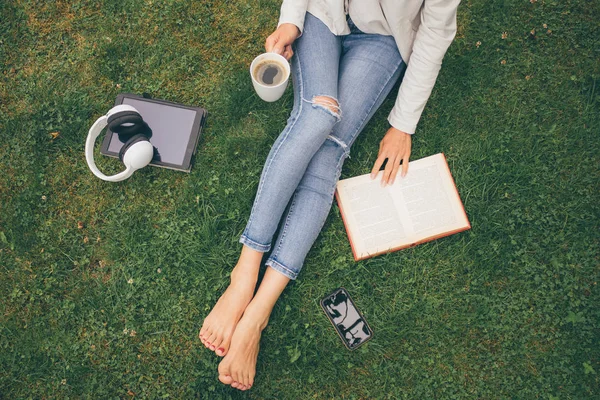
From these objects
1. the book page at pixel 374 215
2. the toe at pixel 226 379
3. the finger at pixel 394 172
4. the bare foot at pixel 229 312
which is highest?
the finger at pixel 394 172

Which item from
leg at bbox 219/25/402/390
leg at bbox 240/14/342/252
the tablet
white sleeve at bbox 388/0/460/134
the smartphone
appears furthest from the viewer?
the tablet

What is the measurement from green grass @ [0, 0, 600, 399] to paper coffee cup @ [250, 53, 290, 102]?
53 centimetres

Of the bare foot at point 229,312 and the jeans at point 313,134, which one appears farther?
the bare foot at point 229,312

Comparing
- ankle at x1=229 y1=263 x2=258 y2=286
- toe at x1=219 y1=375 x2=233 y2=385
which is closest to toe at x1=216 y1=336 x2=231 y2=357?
toe at x1=219 y1=375 x2=233 y2=385

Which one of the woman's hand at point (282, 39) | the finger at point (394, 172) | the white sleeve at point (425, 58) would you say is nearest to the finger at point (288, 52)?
the woman's hand at point (282, 39)

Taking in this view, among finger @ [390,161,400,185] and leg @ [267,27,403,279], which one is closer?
leg @ [267,27,403,279]

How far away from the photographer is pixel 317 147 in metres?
2.66

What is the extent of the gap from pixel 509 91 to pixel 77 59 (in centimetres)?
359

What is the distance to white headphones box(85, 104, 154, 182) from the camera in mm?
2797

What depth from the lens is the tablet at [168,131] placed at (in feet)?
10.1

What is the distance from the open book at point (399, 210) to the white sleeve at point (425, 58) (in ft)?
1.38

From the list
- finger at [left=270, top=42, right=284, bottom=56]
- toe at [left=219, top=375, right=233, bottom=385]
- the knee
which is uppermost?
finger at [left=270, top=42, right=284, bottom=56]

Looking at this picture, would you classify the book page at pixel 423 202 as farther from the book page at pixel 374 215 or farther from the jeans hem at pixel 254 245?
the jeans hem at pixel 254 245

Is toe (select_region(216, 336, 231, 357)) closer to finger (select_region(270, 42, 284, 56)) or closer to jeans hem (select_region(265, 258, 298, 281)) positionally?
jeans hem (select_region(265, 258, 298, 281))
